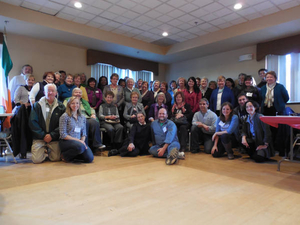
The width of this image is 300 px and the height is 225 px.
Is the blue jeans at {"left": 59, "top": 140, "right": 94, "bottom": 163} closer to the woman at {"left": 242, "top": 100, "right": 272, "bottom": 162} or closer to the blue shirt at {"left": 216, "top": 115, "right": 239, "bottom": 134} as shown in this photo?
the blue shirt at {"left": 216, "top": 115, "right": 239, "bottom": 134}

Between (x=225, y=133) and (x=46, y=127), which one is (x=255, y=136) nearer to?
(x=225, y=133)

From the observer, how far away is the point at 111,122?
12.5 ft

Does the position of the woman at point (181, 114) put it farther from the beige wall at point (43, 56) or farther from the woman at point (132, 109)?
the beige wall at point (43, 56)

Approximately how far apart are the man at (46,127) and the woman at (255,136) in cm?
272

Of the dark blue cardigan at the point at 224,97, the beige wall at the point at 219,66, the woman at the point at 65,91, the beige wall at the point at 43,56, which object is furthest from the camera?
the beige wall at the point at 219,66

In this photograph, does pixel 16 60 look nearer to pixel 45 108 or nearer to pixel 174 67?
pixel 45 108

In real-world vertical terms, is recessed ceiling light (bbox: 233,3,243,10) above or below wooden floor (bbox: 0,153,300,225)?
above

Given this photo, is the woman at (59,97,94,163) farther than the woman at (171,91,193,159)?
No

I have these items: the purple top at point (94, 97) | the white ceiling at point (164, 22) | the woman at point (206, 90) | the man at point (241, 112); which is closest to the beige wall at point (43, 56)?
the white ceiling at point (164, 22)

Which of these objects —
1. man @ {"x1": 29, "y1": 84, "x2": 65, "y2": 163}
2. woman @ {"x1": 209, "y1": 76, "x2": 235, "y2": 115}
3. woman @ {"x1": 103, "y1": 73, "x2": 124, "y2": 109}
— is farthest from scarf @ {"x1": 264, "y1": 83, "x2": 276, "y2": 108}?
man @ {"x1": 29, "y1": 84, "x2": 65, "y2": 163}

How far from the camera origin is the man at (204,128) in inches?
147

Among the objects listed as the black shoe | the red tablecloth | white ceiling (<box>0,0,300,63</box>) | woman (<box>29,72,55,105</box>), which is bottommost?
the black shoe

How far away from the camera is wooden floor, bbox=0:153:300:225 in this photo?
1.33m

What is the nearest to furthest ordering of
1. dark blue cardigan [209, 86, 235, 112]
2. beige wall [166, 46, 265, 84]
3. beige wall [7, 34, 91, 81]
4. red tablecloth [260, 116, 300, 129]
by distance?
red tablecloth [260, 116, 300, 129]
dark blue cardigan [209, 86, 235, 112]
beige wall [7, 34, 91, 81]
beige wall [166, 46, 265, 84]
